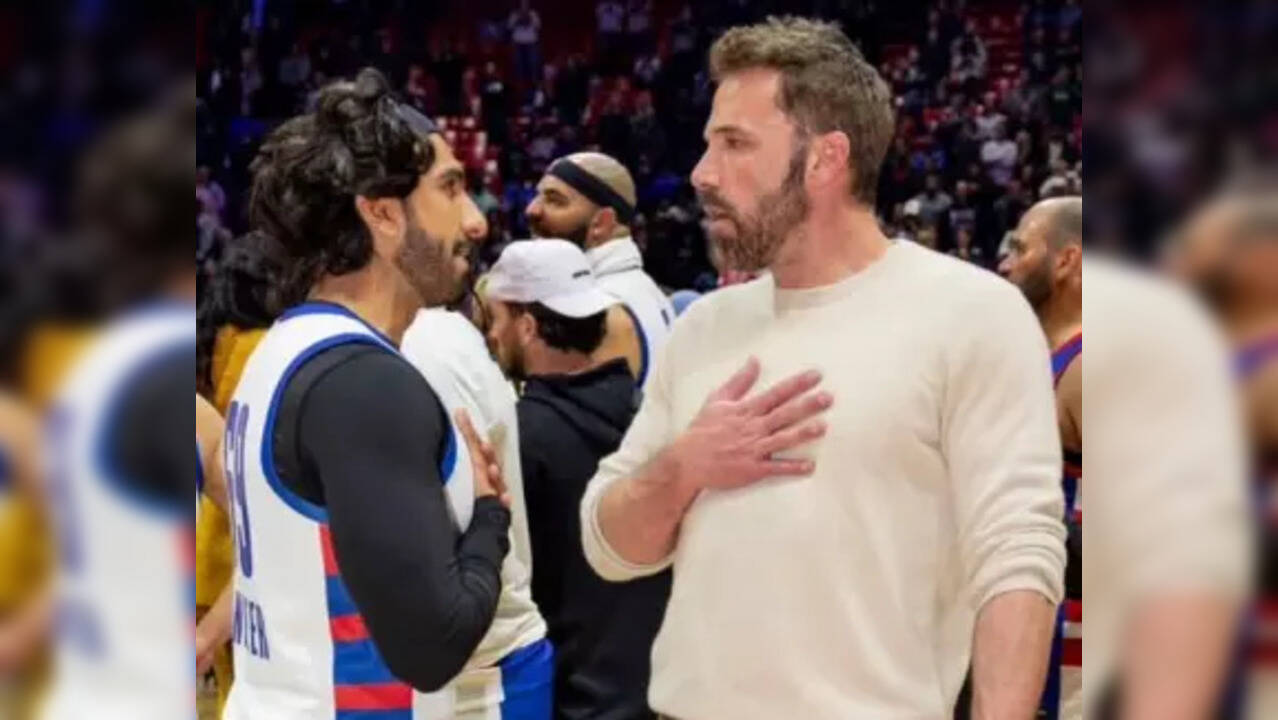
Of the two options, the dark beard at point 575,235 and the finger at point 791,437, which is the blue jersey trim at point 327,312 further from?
the dark beard at point 575,235

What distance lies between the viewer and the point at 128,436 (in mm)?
541

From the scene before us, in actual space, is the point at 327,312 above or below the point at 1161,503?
below

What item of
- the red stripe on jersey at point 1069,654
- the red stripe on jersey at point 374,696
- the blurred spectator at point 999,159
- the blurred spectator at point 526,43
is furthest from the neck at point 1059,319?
the blurred spectator at point 526,43

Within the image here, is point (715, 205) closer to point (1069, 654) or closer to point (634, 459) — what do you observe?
point (634, 459)

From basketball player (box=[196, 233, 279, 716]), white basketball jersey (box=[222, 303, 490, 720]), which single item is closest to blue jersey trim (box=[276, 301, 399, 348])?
white basketball jersey (box=[222, 303, 490, 720])

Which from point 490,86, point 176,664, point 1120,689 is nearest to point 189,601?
point 176,664

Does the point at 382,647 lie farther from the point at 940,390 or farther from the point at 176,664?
the point at 176,664

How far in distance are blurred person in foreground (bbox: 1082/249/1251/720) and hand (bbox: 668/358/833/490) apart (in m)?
1.34

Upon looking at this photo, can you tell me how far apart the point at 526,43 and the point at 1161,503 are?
1500 centimetres

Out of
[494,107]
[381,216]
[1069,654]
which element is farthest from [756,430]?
[494,107]

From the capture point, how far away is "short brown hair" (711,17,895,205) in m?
2.04

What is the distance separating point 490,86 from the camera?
14.5 m

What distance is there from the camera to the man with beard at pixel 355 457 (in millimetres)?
1838

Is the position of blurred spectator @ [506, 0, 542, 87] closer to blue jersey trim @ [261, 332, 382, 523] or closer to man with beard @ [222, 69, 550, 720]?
man with beard @ [222, 69, 550, 720]
